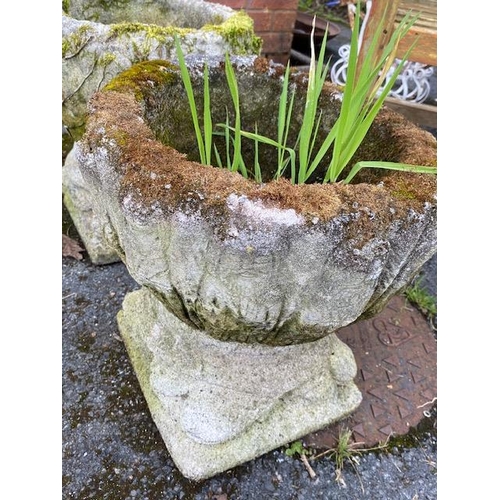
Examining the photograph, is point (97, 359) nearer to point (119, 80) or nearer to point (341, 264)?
point (119, 80)

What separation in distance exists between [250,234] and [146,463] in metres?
0.85

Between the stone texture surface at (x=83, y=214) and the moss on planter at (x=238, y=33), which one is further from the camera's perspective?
the stone texture surface at (x=83, y=214)

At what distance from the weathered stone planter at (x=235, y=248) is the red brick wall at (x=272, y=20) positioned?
170cm

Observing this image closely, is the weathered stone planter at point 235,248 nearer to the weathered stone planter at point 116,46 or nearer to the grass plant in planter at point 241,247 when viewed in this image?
the grass plant in planter at point 241,247

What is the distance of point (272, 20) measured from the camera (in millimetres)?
2967

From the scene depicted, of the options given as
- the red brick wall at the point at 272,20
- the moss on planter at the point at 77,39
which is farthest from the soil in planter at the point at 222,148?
the red brick wall at the point at 272,20

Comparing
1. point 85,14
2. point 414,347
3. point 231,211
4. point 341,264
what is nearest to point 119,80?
point 231,211

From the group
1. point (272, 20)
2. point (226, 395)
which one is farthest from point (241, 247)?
point (272, 20)

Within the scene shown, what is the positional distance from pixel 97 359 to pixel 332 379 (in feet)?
2.53

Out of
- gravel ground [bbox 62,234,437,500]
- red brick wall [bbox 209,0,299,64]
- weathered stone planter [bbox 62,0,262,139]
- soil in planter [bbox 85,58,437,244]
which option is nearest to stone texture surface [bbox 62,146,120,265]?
weathered stone planter [bbox 62,0,262,139]

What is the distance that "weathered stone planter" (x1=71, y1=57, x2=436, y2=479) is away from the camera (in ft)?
2.83

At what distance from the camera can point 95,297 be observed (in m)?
1.82

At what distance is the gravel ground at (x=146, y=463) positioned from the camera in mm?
1288

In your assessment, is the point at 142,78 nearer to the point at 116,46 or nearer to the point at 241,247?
the point at 116,46
